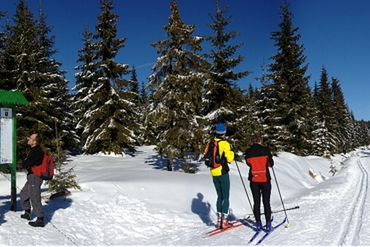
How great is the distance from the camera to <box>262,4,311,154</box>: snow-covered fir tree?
36938mm

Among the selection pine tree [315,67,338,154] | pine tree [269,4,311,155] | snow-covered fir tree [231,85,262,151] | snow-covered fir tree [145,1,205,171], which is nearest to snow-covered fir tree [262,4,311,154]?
pine tree [269,4,311,155]

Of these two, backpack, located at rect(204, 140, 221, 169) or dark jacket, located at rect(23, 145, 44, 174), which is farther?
backpack, located at rect(204, 140, 221, 169)

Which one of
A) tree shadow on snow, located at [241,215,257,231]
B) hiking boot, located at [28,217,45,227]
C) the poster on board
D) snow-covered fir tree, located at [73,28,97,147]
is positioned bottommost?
tree shadow on snow, located at [241,215,257,231]

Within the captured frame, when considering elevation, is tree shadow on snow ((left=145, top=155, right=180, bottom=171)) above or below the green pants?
above

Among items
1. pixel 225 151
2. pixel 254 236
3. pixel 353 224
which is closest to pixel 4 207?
pixel 225 151

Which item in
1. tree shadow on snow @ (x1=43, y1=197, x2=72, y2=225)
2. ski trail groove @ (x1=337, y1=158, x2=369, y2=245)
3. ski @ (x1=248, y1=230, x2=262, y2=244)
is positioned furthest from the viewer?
tree shadow on snow @ (x1=43, y1=197, x2=72, y2=225)

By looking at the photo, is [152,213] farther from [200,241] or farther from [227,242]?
[227,242]

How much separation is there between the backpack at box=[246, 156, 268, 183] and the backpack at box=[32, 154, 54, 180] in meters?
4.42

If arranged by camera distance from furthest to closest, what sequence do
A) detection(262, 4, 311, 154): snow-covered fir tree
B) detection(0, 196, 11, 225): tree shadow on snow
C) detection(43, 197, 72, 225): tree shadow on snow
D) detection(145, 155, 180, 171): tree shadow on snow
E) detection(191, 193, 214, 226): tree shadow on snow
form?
1. detection(262, 4, 311, 154): snow-covered fir tree
2. detection(145, 155, 180, 171): tree shadow on snow
3. detection(191, 193, 214, 226): tree shadow on snow
4. detection(43, 197, 72, 225): tree shadow on snow
5. detection(0, 196, 11, 225): tree shadow on snow

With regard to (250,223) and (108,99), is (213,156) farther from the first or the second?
(108,99)

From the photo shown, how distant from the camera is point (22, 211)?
9461 millimetres

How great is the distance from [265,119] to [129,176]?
25.2m

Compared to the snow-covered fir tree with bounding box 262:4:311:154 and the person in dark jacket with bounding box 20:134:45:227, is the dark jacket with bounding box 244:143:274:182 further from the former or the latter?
the snow-covered fir tree with bounding box 262:4:311:154

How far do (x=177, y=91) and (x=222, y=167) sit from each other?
11.7 metres
